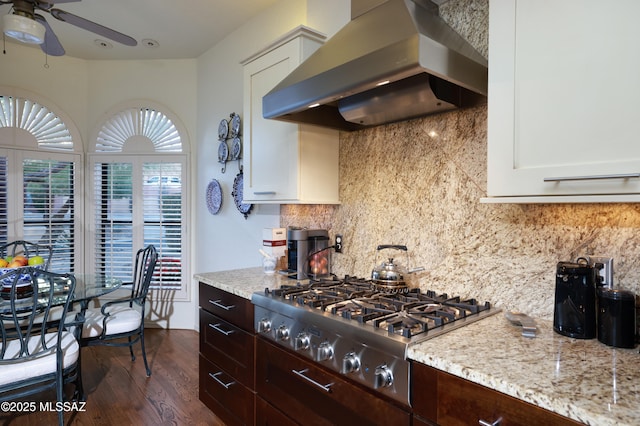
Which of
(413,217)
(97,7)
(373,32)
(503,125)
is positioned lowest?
(413,217)

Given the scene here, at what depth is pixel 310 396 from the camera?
1.54 metres

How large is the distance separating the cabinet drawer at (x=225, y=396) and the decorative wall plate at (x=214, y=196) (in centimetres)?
168

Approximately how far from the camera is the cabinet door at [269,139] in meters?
2.21

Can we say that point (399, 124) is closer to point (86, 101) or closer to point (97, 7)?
point (97, 7)

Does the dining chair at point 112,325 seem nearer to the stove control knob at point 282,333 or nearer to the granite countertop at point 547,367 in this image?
the stove control knob at point 282,333

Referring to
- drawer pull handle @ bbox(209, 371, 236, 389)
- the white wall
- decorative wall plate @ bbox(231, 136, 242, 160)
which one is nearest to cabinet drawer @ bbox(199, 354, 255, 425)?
drawer pull handle @ bbox(209, 371, 236, 389)

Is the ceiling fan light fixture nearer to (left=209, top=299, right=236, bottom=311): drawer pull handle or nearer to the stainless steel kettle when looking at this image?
(left=209, top=299, right=236, bottom=311): drawer pull handle

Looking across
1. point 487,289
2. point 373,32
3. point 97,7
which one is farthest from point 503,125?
point 97,7

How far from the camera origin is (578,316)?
1257 mm

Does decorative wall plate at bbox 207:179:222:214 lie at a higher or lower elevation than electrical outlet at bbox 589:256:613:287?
higher

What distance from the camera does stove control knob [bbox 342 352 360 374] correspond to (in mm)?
1344

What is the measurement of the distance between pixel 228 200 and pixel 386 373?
271 centimetres

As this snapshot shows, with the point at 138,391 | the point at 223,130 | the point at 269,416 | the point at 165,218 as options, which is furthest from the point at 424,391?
the point at 165,218

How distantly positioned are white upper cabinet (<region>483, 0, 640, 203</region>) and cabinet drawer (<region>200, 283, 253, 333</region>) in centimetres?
133
